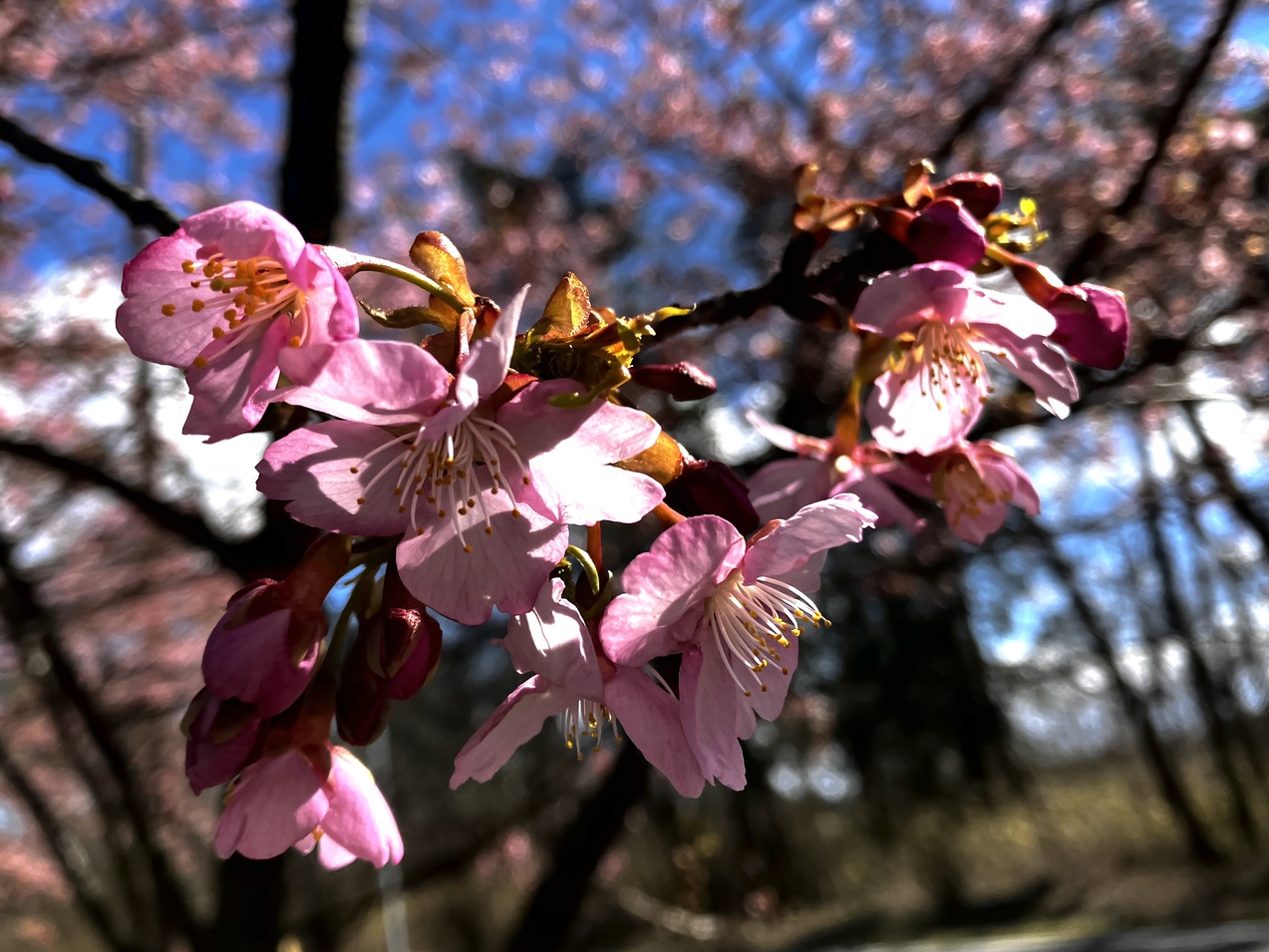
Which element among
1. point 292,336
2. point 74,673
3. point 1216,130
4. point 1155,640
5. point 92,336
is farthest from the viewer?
point 1155,640

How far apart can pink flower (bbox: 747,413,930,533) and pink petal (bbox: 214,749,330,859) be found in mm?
516

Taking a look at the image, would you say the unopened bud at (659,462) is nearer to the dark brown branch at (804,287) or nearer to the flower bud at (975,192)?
the dark brown branch at (804,287)

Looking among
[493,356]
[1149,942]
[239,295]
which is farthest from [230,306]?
[1149,942]

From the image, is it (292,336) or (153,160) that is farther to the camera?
(153,160)

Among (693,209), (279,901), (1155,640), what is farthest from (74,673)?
(1155,640)

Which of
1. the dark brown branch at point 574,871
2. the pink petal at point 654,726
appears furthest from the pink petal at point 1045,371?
the dark brown branch at point 574,871

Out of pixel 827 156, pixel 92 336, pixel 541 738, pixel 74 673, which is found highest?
pixel 827 156

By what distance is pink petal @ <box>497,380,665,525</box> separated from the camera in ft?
2.00

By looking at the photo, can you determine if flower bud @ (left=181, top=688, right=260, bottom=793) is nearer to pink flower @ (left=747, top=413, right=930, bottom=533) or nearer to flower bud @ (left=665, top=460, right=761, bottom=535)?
flower bud @ (left=665, top=460, right=761, bottom=535)

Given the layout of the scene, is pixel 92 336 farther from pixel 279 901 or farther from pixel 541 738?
pixel 541 738

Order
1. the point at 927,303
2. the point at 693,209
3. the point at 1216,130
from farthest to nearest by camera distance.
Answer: the point at 693,209 → the point at 1216,130 → the point at 927,303

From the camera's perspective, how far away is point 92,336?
16.7ft

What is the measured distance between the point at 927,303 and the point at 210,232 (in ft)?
1.94

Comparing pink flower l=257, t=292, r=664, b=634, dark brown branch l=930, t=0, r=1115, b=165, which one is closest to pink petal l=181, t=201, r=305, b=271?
pink flower l=257, t=292, r=664, b=634
